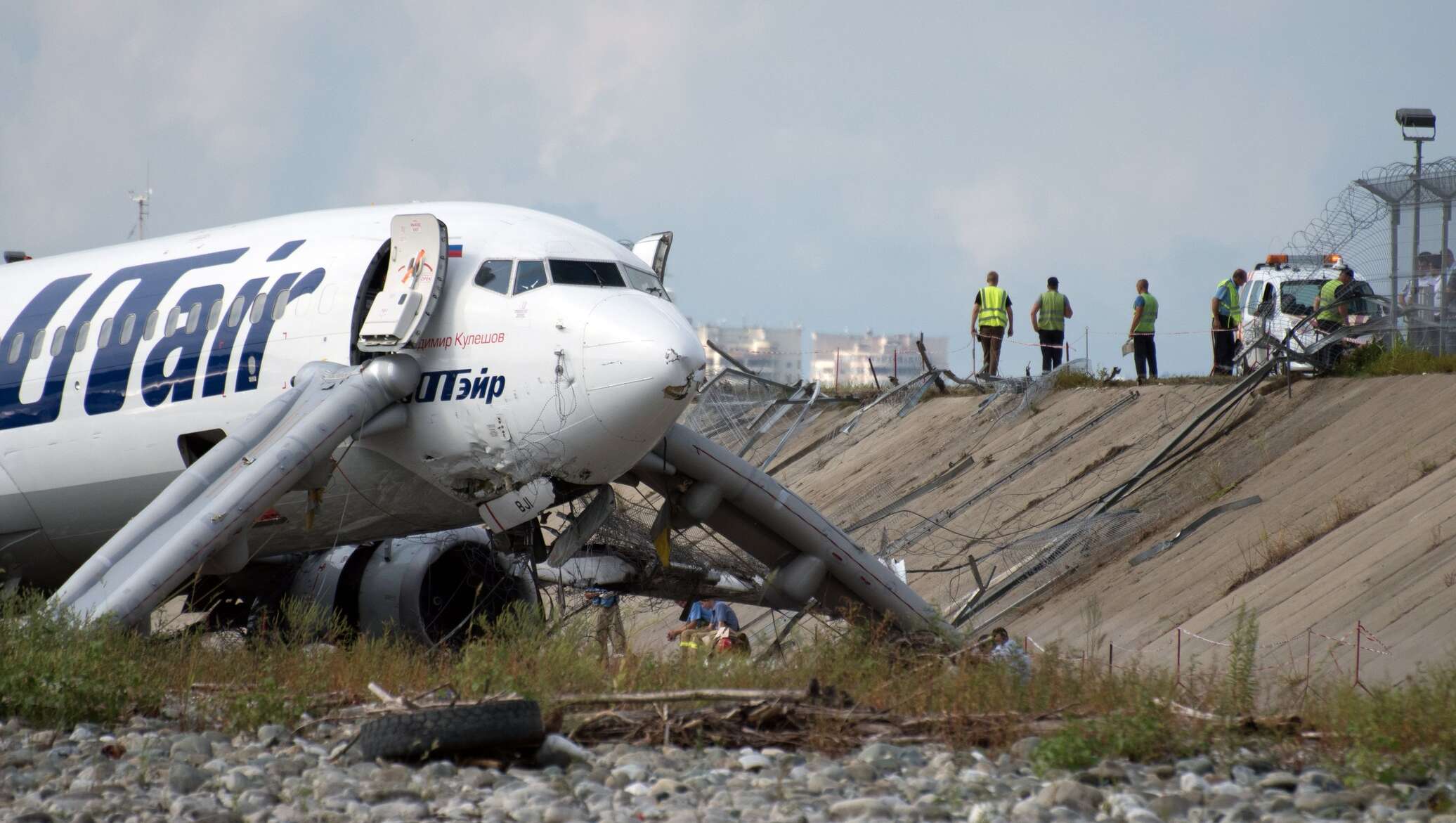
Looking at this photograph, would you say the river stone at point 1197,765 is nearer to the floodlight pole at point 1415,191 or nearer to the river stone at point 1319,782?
the river stone at point 1319,782

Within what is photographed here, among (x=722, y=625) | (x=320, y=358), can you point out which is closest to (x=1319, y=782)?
(x=320, y=358)

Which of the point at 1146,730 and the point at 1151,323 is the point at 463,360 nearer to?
Result: the point at 1146,730

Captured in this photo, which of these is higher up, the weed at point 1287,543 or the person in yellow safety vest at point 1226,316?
the person in yellow safety vest at point 1226,316

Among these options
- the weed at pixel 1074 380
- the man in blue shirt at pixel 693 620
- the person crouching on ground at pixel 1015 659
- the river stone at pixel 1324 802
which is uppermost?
the weed at pixel 1074 380

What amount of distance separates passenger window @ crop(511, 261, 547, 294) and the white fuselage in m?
0.09

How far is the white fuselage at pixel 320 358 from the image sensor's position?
14125mm

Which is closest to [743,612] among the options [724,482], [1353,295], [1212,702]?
[724,482]

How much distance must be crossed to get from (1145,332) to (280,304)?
57.6 ft

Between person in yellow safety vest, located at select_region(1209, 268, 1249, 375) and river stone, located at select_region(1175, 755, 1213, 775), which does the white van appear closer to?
person in yellow safety vest, located at select_region(1209, 268, 1249, 375)

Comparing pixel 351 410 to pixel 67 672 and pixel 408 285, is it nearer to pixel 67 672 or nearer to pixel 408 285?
pixel 408 285

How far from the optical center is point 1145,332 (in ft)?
93.8

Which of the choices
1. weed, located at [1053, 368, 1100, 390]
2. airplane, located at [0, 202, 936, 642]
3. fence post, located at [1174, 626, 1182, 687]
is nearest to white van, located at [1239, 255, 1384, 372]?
weed, located at [1053, 368, 1100, 390]

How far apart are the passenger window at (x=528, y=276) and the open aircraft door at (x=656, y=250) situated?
1559 mm

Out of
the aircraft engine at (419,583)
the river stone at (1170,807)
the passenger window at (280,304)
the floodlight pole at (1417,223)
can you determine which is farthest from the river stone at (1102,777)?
the floodlight pole at (1417,223)
